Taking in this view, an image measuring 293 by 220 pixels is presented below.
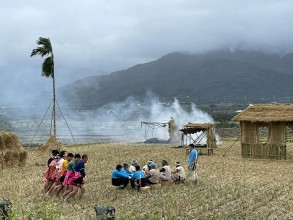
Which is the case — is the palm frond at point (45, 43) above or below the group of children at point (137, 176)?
above

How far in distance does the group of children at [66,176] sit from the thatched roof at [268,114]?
1443 centimetres

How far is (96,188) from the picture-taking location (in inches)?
647

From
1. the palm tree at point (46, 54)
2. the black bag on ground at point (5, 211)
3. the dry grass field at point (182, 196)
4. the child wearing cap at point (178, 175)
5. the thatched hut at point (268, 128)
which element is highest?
the palm tree at point (46, 54)

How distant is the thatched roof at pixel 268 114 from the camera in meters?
26.2

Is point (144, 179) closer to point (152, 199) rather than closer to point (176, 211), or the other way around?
point (152, 199)

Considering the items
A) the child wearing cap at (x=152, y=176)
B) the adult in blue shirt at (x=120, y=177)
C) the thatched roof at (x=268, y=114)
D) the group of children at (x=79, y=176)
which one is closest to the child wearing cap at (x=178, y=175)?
the group of children at (x=79, y=176)

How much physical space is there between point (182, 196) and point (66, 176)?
12.4 feet

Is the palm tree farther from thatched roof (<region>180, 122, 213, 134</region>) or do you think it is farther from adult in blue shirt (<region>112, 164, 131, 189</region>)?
adult in blue shirt (<region>112, 164, 131, 189</region>)

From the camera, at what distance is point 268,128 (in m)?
27.3

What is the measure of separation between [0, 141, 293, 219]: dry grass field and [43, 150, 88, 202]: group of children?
0.40m

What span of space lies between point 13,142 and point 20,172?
3081mm

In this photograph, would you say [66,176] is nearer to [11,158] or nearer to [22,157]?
[11,158]

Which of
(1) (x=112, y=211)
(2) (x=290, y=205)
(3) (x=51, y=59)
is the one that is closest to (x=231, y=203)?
(2) (x=290, y=205)

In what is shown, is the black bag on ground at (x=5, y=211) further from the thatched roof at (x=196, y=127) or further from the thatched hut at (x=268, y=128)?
the thatched roof at (x=196, y=127)
